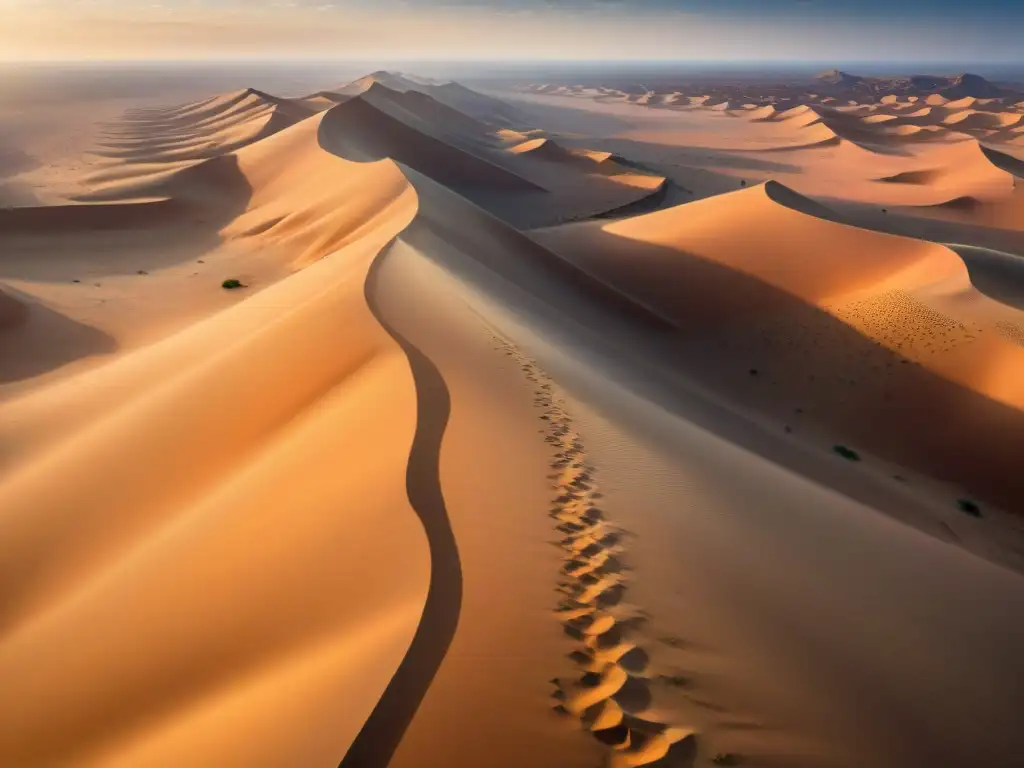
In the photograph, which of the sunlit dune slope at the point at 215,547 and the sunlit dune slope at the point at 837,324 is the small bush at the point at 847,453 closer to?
the sunlit dune slope at the point at 837,324

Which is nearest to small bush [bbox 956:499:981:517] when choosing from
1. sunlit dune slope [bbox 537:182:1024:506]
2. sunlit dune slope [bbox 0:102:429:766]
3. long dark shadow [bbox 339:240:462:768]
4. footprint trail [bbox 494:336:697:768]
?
sunlit dune slope [bbox 537:182:1024:506]

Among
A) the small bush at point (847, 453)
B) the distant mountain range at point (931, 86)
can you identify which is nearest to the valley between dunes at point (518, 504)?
the small bush at point (847, 453)

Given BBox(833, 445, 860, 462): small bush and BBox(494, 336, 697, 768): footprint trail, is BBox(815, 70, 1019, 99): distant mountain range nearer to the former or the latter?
BBox(833, 445, 860, 462): small bush

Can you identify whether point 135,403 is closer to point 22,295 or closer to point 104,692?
point 104,692

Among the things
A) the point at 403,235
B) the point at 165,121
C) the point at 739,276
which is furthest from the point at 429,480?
the point at 165,121

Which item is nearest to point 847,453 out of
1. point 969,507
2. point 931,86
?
point 969,507
